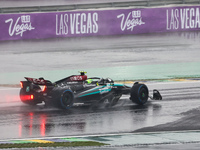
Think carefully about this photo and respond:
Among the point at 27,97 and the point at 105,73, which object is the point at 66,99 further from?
the point at 105,73

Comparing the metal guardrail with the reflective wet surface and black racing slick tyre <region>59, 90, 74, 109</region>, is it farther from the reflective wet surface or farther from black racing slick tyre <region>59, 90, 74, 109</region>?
black racing slick tyre <region>59, 90, 74, 109</region>

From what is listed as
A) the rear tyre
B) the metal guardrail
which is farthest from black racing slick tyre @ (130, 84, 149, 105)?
the metal guardrail

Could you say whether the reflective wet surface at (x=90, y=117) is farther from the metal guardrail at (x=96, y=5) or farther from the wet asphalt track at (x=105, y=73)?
the metal guardrail at (x=96, y=5)

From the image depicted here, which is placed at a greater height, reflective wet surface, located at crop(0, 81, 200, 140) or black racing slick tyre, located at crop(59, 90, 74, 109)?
black racing slick tyre, located at crop(59, 90, 74, 109)

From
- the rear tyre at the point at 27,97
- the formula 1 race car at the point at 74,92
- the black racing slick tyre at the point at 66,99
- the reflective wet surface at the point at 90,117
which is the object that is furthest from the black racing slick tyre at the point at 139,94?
the rear tyre at the point at 27,97

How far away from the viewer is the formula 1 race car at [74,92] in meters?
14.9

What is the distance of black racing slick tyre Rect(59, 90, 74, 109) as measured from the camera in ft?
48.6

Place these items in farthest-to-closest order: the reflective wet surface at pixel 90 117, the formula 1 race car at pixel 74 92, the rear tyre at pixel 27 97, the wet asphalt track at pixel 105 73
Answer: the rear tyre at pixel 27 97 → the formula 1 race car at pixel 74 92 → the wet asphalt track at pixel 105 73 → the reflective wet surface at pixel 90 117

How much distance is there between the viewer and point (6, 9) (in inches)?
1294

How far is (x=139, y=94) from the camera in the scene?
52.5 ft

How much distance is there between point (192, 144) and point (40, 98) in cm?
587

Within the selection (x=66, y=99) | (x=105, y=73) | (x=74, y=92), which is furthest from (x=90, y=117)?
(x=105, y=73)

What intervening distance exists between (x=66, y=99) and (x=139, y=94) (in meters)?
2.28

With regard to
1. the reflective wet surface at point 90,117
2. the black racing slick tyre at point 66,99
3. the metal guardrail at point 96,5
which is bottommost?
the reflective wet surface at point 90,117
